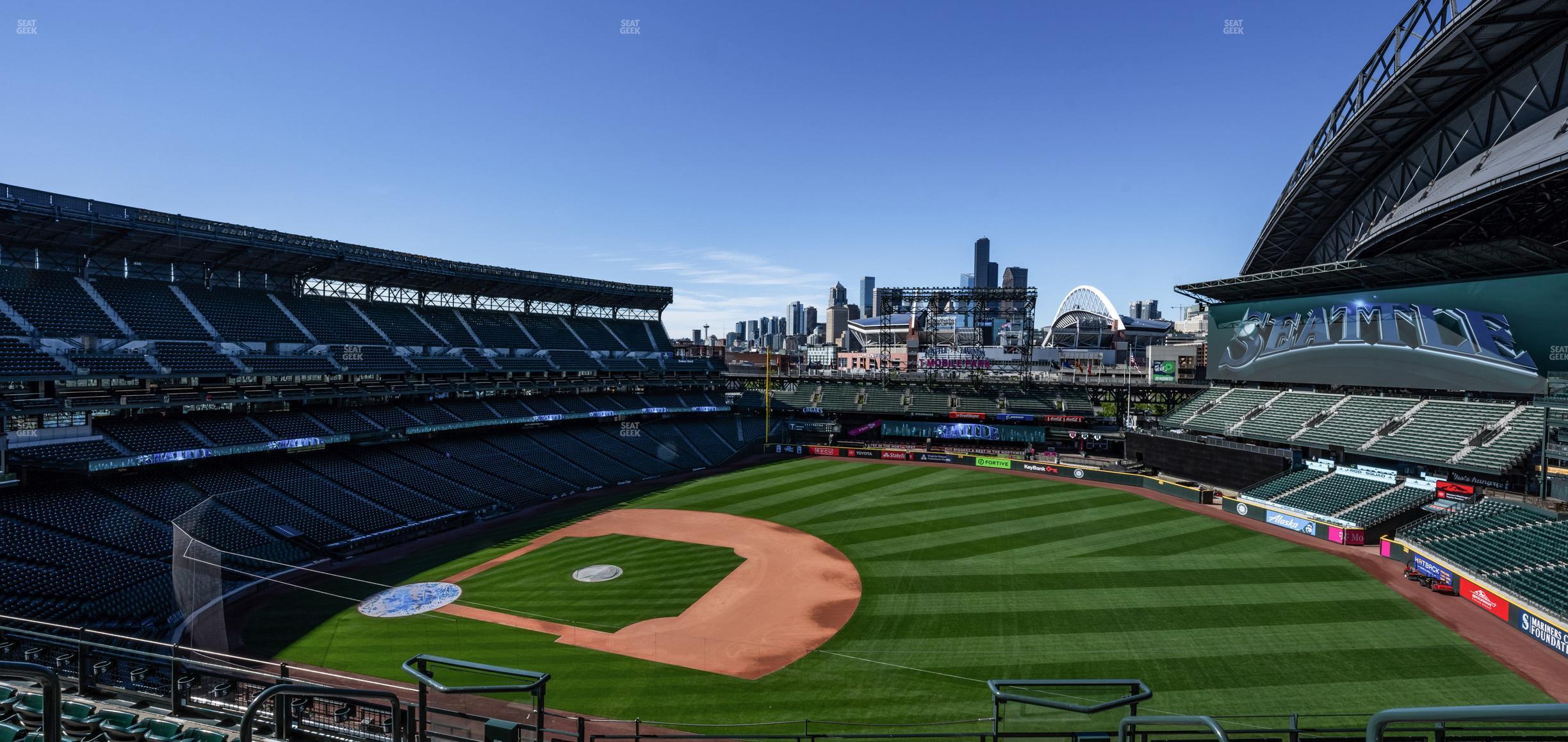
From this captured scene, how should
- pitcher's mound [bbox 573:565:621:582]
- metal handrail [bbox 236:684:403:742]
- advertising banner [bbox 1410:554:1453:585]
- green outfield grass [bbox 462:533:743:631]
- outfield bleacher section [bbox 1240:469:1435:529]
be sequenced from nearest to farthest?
metal handrail [bbox 236:684:403:742] < green outfield grass [bbox 462:533:743:631] < advertising banner [bbox 1410:554:1453:585] < pitcher's mound [bbox 573:565:621:582] < outfield bleacher section [bbox 1240:469:1435:529]

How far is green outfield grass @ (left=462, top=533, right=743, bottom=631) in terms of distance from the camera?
2641cm

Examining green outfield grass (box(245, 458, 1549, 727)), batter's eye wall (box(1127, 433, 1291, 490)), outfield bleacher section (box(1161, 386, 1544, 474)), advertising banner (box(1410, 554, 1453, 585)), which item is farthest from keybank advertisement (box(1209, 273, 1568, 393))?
green outfield grass (box(245, 458, 1549, 727))

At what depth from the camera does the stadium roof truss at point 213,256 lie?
3444 cm

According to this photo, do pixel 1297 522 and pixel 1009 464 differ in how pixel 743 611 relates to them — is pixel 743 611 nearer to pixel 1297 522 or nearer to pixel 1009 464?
pixel 1297 522

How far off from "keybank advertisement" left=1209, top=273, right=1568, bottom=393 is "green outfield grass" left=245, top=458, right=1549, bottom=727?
17.3 metres

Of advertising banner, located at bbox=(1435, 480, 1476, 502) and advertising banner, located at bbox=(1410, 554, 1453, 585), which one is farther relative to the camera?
advertising banner, located at bbox=(1435, 480, 1476, 502)

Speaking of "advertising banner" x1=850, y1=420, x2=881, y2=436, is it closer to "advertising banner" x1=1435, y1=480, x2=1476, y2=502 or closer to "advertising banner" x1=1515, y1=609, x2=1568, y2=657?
"advertising banner" x1=1435, y1=480, x2=1476, y2=502

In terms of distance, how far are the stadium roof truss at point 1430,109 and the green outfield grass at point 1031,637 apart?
22730 mm

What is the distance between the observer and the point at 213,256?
42.9m

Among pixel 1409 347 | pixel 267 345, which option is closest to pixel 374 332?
pixel 267 345

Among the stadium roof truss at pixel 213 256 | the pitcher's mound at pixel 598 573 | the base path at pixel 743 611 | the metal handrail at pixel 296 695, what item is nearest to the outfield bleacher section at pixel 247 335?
the stadium roof truss at pixel 213 256

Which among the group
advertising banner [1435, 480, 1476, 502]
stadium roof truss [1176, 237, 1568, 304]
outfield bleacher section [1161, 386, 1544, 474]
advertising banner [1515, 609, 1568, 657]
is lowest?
advertising banner [1515, 609, 1568, 657]

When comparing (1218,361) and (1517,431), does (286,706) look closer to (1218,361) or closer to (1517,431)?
(1517,431)

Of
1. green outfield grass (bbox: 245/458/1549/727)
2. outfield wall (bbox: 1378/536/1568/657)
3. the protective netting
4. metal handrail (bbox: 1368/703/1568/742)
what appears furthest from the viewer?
outfield wall (bbox: 1378/536/1568/657)
